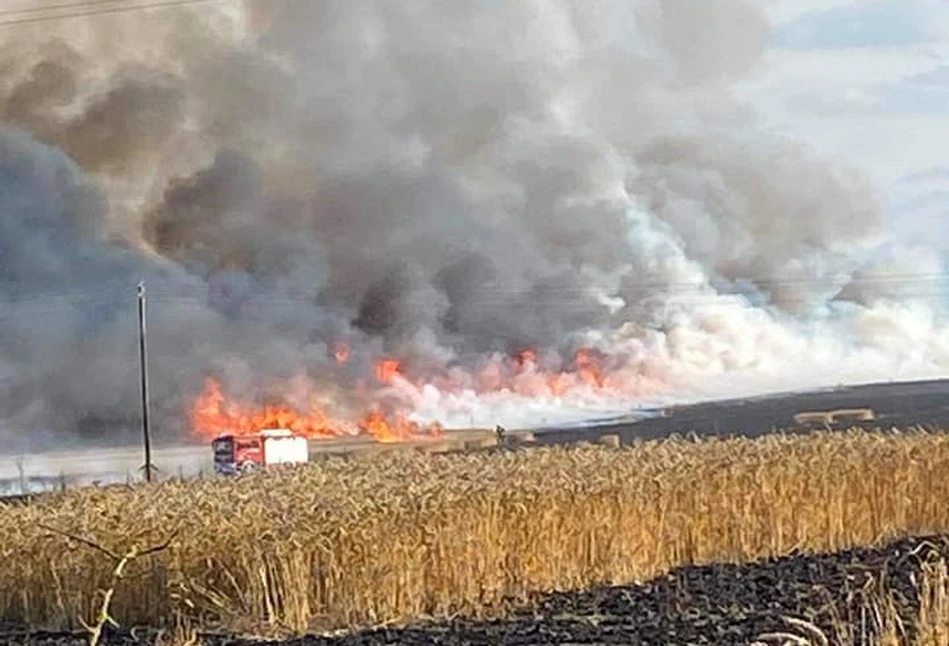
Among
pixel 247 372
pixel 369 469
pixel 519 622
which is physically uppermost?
pixel 247 372

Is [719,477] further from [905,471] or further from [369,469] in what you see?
[369,469]

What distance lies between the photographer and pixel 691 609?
15672 mm

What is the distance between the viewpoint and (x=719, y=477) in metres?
20.4

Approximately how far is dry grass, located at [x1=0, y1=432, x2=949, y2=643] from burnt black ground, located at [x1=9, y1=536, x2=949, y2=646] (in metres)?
0.63

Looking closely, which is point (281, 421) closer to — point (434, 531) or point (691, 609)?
point (434, 531)

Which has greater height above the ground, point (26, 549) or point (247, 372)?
point (247, 372)

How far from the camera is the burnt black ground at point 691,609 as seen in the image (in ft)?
45.9

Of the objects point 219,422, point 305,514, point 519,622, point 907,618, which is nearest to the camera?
point 907,618

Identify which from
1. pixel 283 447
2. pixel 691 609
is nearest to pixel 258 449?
pixel 283 447

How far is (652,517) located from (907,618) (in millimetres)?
6380

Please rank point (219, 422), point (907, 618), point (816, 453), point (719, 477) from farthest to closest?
point (219, 422)
point (816, 453)
point (719, 477)
point (907, 618)

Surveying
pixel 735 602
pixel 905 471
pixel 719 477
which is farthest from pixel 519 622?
pixel 905 471

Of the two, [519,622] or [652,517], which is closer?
[519,622]

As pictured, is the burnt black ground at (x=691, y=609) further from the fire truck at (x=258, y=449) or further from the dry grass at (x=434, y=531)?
the fire truck at (x=258, y=449)
